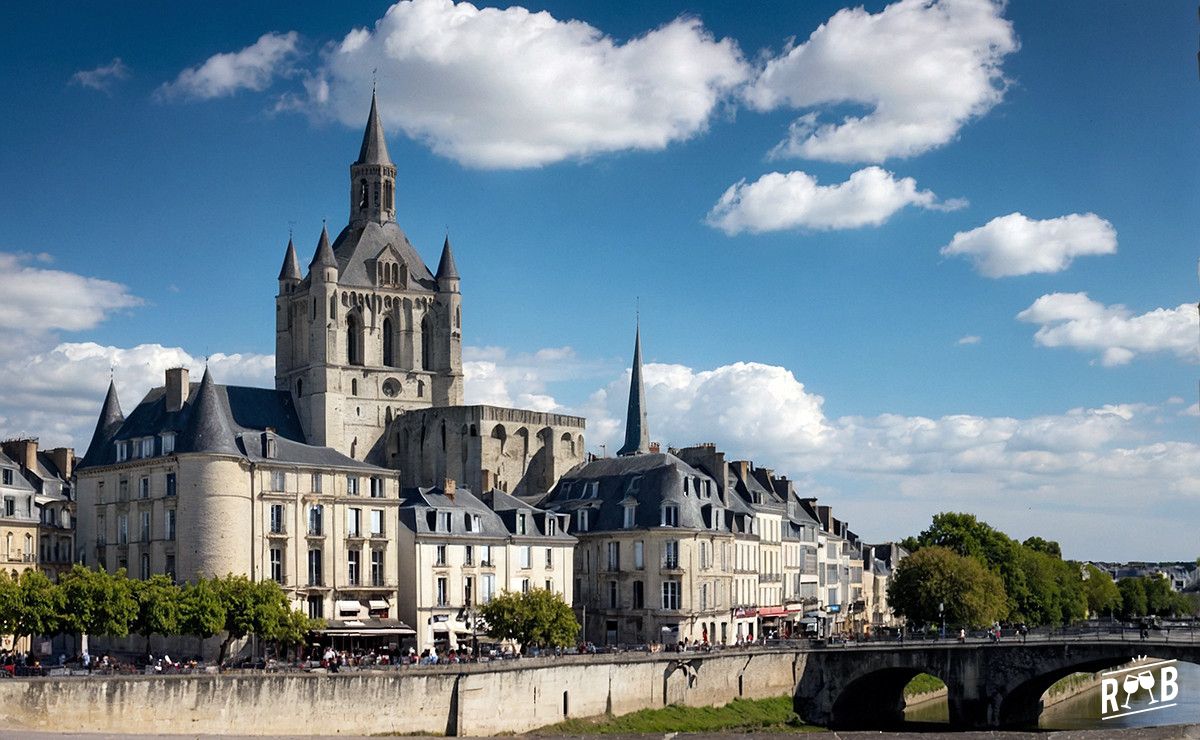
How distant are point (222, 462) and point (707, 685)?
23.3 m

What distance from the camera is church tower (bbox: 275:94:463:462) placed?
102 metres

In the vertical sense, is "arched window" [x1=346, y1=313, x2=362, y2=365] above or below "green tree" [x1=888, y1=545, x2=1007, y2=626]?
Answer: above

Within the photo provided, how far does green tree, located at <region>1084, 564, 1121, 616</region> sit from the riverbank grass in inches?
3454

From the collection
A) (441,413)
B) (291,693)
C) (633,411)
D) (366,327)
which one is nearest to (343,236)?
(366,327)

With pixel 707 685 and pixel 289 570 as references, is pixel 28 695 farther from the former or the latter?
pixel 707 685

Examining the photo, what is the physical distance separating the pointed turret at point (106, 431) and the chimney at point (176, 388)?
3.57m

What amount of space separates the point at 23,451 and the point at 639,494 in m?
32.4

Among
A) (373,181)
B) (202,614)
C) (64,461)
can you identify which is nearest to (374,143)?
(373,181)

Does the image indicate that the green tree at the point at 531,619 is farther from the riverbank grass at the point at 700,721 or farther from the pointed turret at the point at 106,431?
the pointed turret at the point at 106,431

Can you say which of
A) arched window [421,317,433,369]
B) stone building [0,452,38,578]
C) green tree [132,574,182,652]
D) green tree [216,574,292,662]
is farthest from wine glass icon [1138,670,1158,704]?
stone building [0,452,38,578]

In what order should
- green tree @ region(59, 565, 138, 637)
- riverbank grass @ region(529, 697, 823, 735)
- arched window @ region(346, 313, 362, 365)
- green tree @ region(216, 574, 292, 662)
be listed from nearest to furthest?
green tree @ region(59, 565, 138, 637)
green tree @ region(216, 574, 292, 662)
riverbank grass @ region(529, 697, 823, 735)
arched window @ region(346, 313, 362, 365)

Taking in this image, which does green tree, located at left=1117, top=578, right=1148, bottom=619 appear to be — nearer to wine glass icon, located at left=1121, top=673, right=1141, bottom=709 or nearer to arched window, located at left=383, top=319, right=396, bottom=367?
wine glass icon, located at left=1121, top=673, right=1141, bottom=709

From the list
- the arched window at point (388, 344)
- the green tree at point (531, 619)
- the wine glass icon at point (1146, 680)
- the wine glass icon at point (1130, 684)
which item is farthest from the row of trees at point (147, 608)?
the wine glass icon at point (1146, 680)

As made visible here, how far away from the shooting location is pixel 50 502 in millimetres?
87875
